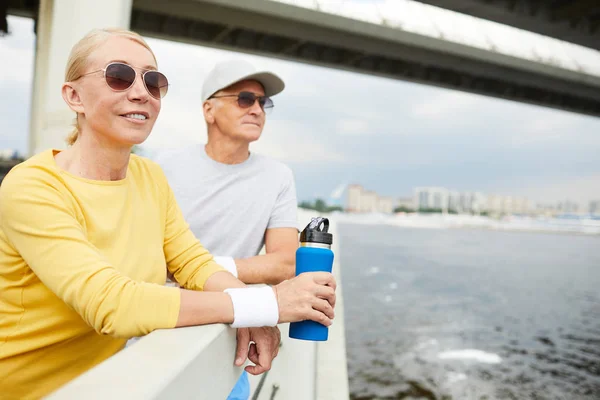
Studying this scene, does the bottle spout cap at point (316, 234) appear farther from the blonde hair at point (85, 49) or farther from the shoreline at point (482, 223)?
the shoreline at point (482, 223)

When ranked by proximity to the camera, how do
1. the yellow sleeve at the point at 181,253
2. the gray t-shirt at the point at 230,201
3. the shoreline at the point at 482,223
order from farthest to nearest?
1. the shoreline at the point at 482,223
2. the gray t-shirt at the point at 230,201
3. the yellow sleeve at the point at 181,253

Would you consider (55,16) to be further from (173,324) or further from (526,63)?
(526,63)

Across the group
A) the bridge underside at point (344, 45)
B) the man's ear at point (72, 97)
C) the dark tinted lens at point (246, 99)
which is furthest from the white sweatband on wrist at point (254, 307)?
the bridge underside at point (344, 45)

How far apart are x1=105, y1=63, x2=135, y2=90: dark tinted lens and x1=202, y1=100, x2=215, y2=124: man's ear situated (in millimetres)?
1251

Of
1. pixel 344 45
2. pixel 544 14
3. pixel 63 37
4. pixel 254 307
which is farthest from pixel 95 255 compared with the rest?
pixel 344 45

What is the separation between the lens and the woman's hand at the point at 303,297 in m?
1.29

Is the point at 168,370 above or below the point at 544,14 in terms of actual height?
below

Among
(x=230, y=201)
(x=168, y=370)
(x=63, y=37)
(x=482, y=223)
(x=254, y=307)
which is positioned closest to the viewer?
(x=168, y=370)

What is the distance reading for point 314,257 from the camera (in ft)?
4.38

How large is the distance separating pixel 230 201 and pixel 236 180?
12 centimetres

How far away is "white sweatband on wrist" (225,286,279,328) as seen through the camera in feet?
3.90

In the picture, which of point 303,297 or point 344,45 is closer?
point 303,297

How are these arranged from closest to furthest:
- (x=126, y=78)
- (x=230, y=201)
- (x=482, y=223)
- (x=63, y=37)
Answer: (x=126, y=78), (x=230, y=201), (x=63, y=37), (x=482, y=223)

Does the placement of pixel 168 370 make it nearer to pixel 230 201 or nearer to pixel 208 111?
pixel 230 201
